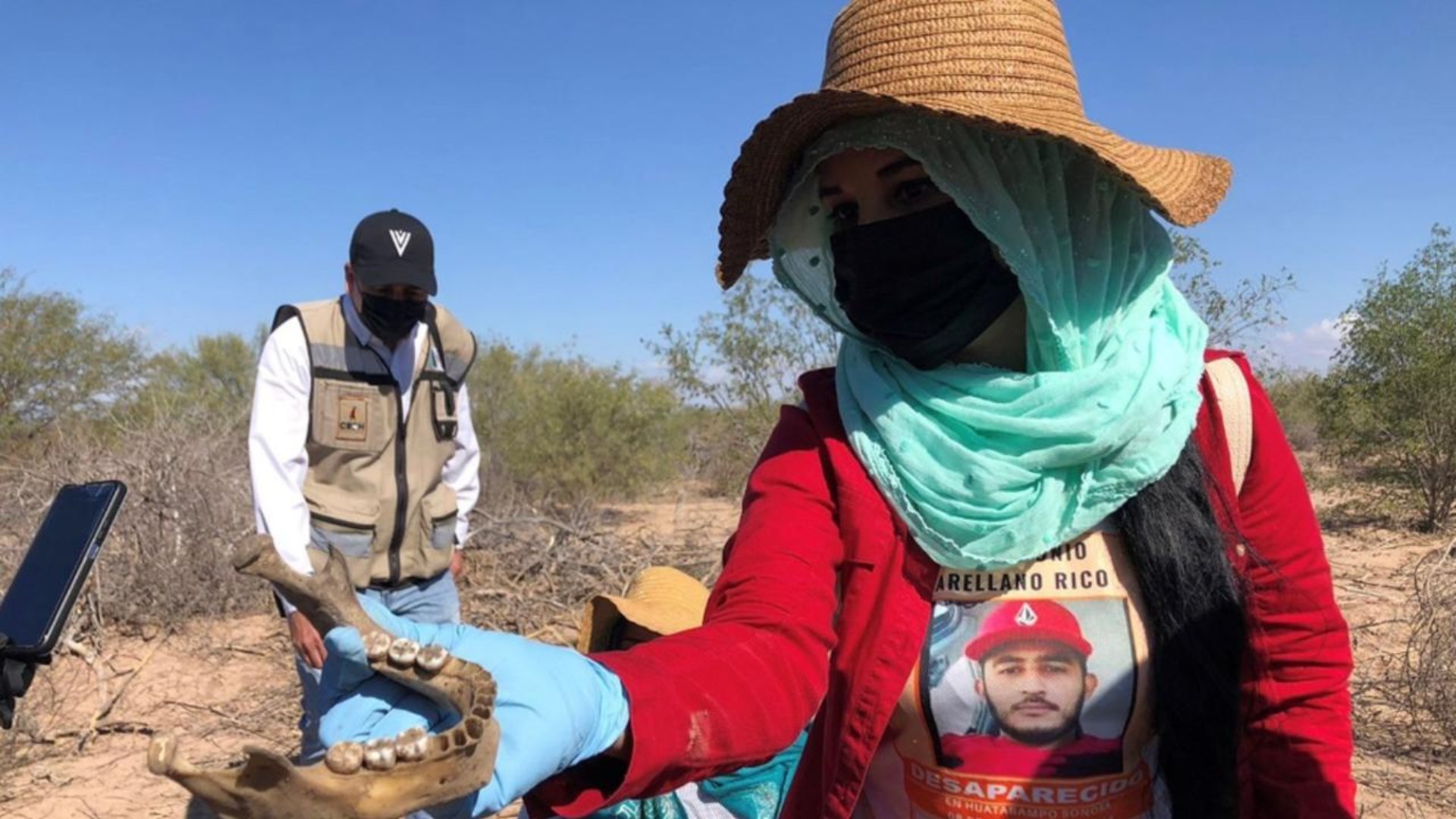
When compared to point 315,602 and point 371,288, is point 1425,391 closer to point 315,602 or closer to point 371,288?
point 371,288

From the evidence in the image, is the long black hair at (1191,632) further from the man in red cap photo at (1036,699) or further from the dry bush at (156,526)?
the dry bush at (156,526)

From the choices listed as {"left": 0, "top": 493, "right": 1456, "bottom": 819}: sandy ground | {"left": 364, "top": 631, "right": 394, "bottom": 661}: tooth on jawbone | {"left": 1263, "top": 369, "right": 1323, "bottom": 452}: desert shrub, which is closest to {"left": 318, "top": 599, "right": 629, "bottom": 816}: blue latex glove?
{"left": 364, "top": 631, "right": 394, "bottom": 661}: tooth on jawbone

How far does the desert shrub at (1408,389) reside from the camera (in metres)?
9.12

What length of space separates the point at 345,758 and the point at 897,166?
1.05 m

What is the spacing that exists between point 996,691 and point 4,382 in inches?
516

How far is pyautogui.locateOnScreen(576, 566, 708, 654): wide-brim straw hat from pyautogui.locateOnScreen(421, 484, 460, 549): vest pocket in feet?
2.90

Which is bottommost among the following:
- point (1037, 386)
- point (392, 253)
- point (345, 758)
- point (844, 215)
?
point (345, 758)

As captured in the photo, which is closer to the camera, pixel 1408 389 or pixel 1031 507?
pixel 1031 507

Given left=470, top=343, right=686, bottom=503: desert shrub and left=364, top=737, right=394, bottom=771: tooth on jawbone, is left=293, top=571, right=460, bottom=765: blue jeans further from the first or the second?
left=470, top=343, right=686, bottom=503: desert shrub

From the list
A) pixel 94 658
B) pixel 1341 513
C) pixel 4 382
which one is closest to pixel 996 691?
pixel 94 658

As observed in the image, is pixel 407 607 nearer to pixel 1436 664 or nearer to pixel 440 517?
pixel 440 517

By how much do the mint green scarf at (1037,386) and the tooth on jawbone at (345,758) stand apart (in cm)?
78

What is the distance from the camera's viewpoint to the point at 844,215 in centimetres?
144

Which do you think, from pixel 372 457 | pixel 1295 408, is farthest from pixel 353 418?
pixel 1295 408
